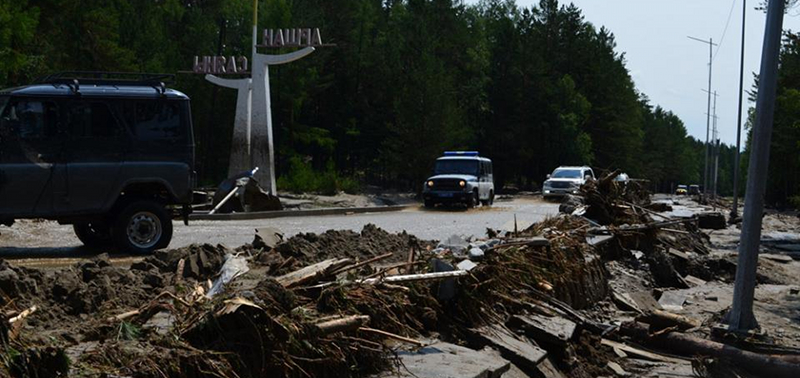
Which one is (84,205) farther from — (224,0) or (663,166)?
(663,166)

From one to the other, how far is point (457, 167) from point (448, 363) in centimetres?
2922

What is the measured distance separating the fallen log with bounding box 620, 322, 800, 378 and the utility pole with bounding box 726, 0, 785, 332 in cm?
49

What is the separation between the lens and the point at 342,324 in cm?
641

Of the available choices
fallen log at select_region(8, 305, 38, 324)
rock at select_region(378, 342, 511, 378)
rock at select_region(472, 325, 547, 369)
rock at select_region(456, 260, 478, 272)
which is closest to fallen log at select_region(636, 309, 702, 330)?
rock at select_region(472, 325, 547, 369)

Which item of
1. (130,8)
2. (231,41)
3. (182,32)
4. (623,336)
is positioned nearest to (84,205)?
(623,336)

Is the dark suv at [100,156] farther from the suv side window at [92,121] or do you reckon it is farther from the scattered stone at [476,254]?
the scattered stone at [476,254]

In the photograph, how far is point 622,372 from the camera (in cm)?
905

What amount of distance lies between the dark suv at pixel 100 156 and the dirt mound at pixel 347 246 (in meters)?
3.35

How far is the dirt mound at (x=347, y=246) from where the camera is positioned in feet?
31.8

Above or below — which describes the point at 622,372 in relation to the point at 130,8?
below

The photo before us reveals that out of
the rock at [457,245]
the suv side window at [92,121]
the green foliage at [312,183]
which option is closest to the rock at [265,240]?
the rock at [457,245]

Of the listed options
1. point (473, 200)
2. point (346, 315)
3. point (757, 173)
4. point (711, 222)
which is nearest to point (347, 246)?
point (346, 315)

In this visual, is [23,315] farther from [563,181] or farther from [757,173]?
[563,181]

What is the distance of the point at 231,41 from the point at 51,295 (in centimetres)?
6227
